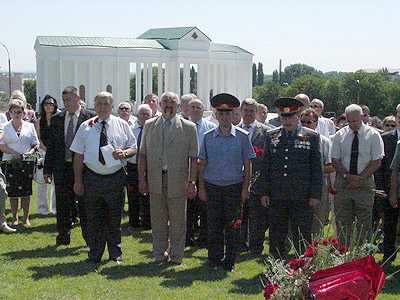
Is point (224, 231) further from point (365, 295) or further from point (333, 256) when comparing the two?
point (365, 295)

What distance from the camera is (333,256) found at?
427 centimetres

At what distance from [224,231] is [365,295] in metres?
3.54

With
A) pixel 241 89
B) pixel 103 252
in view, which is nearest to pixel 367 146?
pixel 103 252

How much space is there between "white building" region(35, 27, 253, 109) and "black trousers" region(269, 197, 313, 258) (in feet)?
207

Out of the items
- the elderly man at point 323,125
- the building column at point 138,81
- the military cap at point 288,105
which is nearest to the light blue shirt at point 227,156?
the military cap at point 288,105

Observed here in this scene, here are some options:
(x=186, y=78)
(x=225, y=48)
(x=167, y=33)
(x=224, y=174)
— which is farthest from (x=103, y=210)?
(x=225, y=48)

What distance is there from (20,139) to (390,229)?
6657mm

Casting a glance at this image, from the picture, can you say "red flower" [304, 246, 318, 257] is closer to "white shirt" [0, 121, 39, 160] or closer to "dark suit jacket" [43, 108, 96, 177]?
"dark suit jacket" [43, 108, 96, 177]

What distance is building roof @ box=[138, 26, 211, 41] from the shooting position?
7444 cm

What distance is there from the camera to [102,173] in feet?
23.5

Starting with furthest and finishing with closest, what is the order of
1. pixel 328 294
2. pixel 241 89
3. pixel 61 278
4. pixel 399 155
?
pixel 241 89 → pixel 399 155 → pixel 61 278 → pixel 328 294

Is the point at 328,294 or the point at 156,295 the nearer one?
the point at 328,294

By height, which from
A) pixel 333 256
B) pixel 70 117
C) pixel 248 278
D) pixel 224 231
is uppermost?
pixel 70 117

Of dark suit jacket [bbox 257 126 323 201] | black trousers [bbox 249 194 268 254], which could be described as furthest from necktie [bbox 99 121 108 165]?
black trousers [bbox 249 194 268 254]
